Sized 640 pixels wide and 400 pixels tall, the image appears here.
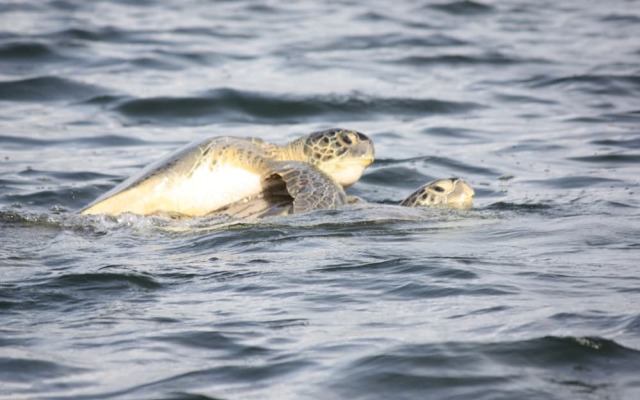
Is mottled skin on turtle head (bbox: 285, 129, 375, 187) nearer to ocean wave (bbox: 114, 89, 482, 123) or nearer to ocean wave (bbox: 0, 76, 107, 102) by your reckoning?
ocean wave (bbox: 114, 89, 482, 123)

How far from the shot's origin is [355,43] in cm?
1728

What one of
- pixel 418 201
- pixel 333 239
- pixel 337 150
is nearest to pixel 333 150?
pixel 337 150

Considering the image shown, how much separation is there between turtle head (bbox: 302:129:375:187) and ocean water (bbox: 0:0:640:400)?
766 millimetres

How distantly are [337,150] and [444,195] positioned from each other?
103 centimetres

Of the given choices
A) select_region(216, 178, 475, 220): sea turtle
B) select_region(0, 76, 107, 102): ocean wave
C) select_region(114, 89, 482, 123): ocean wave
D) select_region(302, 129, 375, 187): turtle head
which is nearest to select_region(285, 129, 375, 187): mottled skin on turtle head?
select_region(302, 129, 375, 187): turtle head

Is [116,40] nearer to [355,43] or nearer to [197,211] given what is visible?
[355,43]

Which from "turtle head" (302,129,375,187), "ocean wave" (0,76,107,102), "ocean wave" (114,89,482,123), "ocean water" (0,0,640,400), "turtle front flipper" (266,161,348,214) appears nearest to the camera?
"ocean water" (0,0,640,400)

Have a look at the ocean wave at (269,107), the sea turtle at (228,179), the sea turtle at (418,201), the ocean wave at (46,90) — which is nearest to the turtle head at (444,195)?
the sea turtle at (418,201)

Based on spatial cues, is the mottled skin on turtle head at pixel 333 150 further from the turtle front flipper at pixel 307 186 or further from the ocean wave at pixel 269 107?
the ocean wave at pixel 269 107

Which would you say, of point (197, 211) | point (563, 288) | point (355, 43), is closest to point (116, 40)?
point (355, 43)

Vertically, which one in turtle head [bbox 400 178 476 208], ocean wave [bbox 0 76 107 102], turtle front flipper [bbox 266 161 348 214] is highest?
ocean wave [bbox 0 76 107 102]

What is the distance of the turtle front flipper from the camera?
24.8 ft

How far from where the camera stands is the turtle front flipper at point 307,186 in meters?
7.57

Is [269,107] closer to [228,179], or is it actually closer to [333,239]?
[228,179]
